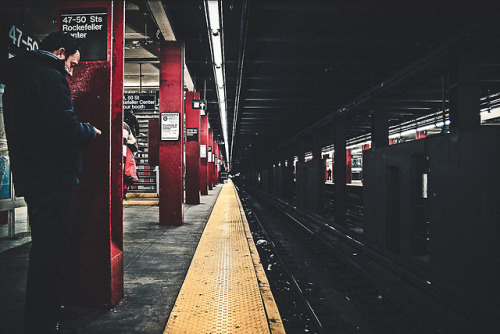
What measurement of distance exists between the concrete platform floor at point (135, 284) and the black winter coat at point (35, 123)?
1116 millimetres

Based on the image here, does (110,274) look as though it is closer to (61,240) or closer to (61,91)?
(61,240)

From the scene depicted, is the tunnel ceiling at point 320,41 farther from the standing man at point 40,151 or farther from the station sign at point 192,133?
the standing man at point 40,151

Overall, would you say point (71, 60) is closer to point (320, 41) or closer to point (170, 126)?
point (170, 126)

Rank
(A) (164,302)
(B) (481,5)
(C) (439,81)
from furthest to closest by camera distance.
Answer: (C) (439,81) < (B) (481,5) < (A) (164,302)

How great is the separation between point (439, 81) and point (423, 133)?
9.94 metres

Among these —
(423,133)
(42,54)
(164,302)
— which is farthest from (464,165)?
(423,133)

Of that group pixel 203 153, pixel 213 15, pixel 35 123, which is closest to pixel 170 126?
pixel 213 15

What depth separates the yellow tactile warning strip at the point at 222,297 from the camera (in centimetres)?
216

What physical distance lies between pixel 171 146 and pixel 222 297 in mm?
4499

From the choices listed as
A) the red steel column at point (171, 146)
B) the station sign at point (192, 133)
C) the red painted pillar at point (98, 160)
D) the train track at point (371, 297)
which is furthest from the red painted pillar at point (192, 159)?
the red painted pillar at point (98, 160)

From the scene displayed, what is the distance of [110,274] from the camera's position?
231 cm

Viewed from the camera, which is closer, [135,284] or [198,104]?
[135,284]

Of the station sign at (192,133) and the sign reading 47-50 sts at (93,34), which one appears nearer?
the sign reading 47-50 sts at (93,34)

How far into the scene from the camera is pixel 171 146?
21.4ft
